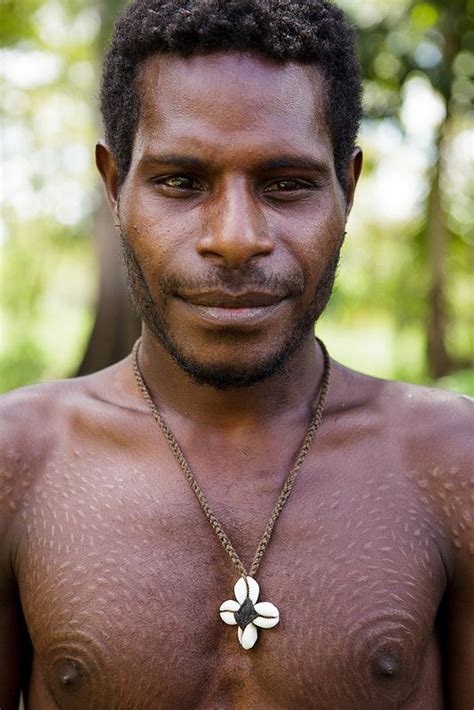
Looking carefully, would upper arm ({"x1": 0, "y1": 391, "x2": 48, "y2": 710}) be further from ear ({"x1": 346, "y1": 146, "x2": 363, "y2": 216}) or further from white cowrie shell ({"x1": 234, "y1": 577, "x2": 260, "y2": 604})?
ear ({"x1": 346, "y1": 146, "x2": 363, "y2": 216})

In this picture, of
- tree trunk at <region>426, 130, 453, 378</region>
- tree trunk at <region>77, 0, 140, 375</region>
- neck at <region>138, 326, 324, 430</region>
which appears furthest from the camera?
tree trunk at <region>426, 130, 453, 378</region>

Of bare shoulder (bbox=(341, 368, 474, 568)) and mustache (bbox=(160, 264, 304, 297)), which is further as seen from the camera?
bare shoulder (bbox=(341, 368, 474, 568))

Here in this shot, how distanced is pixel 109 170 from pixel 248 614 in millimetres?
1159

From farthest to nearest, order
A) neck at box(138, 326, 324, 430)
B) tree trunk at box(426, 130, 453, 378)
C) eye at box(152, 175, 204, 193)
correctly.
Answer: tree trunk at box(426, 130, 453, 378) → neck at box(138, 326, 324, 430) → eye at box(152, 175, 204, 193)

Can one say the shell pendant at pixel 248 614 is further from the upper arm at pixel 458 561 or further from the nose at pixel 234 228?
the nose at pixel 234 228

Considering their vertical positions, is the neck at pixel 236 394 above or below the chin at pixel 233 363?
below

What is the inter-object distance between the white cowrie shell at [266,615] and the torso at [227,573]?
2cm

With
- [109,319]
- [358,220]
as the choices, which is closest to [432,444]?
[109,319]

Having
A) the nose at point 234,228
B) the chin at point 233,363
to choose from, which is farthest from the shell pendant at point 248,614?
the nose at point 234,228

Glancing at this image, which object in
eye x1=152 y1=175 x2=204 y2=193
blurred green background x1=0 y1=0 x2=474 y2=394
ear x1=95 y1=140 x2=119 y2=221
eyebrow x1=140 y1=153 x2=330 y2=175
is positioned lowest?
blurred green background x1=0 y1=0 x2=474 y2=394

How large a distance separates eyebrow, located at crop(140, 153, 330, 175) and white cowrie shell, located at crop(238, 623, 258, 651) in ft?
3.25

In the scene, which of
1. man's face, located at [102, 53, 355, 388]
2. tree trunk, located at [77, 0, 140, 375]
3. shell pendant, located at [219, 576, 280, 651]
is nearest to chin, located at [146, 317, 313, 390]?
man's face, located at [102, 53, 355, 388]

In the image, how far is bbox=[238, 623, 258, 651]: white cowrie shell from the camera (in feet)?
6.35

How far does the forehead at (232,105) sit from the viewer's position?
192cm
